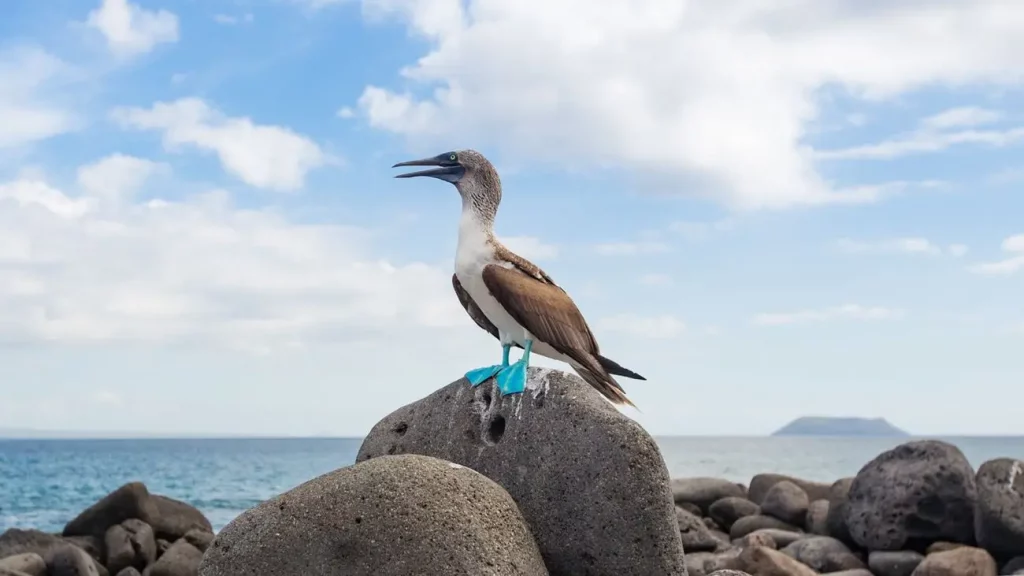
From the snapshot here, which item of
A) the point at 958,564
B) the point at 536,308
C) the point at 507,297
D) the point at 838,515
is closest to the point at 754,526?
the point at 838,515

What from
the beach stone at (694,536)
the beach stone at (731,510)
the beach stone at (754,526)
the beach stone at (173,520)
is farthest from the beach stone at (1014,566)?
the beach stone at (173,520)

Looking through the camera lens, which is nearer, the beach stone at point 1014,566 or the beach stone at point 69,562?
the beach stone at point 1014,566

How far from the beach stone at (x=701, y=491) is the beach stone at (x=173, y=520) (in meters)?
7.23

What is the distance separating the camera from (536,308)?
6.73 metres

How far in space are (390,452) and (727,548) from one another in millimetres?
8470

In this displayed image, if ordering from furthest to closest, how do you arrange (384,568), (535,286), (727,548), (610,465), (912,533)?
(727,548) < (912,533) < (535,286) < (610,465) < (384,568)

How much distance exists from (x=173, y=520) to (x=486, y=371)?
10315 millimetres

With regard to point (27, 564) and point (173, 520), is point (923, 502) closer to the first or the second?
point (173, 520)

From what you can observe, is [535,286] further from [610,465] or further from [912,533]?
[912,533]

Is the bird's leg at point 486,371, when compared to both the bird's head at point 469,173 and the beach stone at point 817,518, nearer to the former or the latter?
the bird's head at point 469,173

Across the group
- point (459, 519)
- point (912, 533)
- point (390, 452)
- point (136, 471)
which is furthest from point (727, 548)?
point (136, 471)

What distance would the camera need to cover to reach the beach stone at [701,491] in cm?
1730

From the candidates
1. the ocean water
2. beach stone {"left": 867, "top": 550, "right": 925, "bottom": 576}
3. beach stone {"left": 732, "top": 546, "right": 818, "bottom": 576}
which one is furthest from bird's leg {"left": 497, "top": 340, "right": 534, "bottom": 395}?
the ocean water

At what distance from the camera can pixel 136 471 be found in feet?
188
